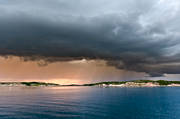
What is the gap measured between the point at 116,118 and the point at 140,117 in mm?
9550

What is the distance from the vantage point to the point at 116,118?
54281 millimetres

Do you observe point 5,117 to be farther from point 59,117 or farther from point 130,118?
point 130,118

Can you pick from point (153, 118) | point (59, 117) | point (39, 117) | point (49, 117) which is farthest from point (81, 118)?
point (153, 118)

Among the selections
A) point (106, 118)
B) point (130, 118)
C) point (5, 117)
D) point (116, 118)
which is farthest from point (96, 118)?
point (5, 117)

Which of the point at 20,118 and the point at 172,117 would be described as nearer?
the point at 20,118

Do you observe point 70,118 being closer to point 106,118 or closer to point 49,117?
point 49,117

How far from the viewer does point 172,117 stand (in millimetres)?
56625

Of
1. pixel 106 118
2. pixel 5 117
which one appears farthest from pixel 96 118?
pixel 5 117

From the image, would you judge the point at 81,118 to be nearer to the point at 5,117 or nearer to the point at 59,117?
the point at 59,117

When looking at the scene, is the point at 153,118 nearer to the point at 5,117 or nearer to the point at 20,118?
the point at 20,118

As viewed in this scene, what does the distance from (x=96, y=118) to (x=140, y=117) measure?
55.8ft

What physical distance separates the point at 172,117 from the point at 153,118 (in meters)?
8.65

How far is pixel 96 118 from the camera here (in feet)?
175

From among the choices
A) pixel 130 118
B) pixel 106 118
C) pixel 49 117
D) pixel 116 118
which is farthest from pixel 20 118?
pixel 130 118
